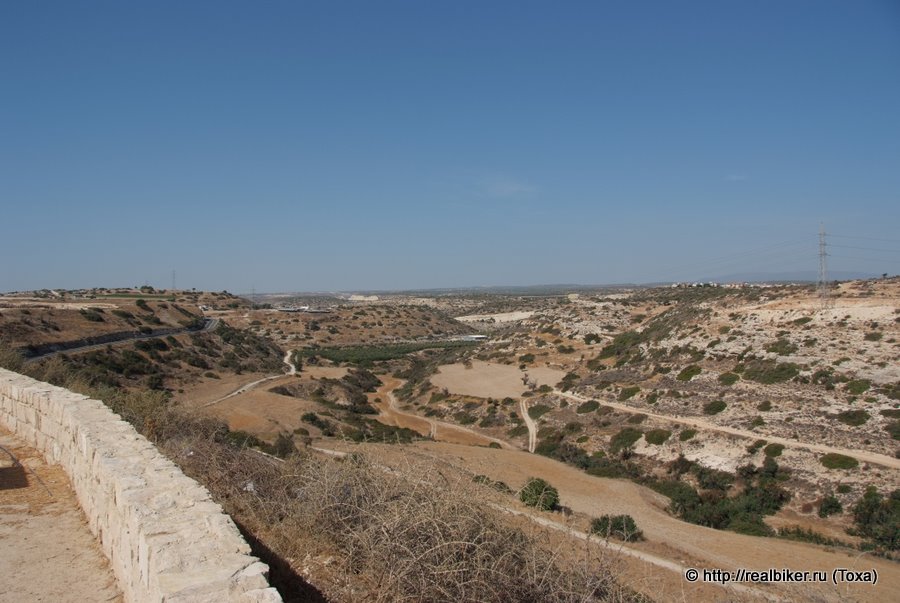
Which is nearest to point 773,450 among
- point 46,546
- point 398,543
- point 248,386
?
point 398,543

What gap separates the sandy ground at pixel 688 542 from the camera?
39.1ft

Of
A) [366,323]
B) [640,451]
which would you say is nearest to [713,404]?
[640,451]

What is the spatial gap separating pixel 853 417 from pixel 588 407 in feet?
43.5

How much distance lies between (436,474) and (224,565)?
3.68m

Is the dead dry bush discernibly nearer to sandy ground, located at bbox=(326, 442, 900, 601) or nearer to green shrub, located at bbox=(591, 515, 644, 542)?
sandy ground, located at bbox=(326, 442, 900, 601)

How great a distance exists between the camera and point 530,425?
33.2m

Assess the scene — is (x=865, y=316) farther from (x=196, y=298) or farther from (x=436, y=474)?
(x=196, y=298)

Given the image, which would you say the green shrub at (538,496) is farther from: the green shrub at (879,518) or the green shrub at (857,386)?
the green shrub at (857,386)

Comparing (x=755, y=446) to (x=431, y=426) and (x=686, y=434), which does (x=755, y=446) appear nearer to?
(x=686, y=434)

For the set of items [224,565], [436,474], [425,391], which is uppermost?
[224,565]

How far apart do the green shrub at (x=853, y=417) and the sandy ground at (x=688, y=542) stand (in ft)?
32.2

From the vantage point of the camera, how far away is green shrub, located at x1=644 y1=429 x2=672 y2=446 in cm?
2623

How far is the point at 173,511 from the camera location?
4.75 m

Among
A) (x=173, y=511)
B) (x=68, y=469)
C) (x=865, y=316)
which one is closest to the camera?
(x=173, y=511)
